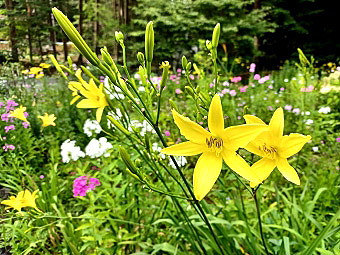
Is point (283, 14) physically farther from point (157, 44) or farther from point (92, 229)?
point (92, 229)

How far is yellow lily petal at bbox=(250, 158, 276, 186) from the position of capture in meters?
0.64

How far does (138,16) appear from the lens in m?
8.72

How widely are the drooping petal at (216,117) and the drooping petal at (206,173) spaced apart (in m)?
0.07

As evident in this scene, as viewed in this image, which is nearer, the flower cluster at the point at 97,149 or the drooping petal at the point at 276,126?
the drooping petal at the point at 276,126

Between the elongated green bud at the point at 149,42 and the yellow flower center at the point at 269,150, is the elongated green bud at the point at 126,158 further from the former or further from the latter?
the yellow flower center at the point at 269,150

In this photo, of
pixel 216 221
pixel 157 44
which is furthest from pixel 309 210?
pixel 157 44

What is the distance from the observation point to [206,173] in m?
0.64

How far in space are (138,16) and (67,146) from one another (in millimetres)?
7617

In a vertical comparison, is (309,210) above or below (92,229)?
above

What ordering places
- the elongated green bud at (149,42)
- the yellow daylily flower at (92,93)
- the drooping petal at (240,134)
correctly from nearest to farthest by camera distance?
the drooping petal at (240,134) < the elongated green bud at (149,42) < the yellow daylily flower at (92,93)

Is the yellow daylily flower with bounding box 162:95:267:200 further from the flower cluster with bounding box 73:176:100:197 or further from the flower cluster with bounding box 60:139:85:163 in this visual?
the flower cluster with bounding box 60:139:85:163

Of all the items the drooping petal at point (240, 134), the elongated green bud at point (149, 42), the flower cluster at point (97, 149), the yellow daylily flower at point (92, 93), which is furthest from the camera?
the flower cluster at point (97, 149)

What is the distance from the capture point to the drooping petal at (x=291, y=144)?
2.08ft

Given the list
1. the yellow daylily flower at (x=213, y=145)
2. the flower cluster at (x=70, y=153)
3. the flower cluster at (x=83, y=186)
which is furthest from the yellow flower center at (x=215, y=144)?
the flower cluster at (x=70, y=153)
